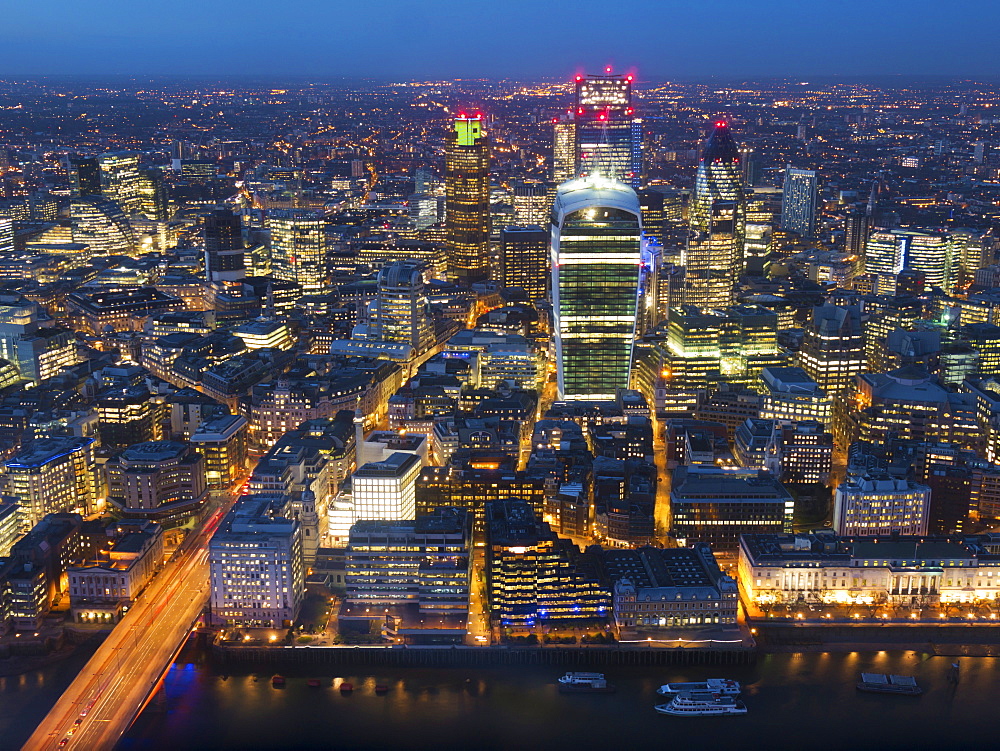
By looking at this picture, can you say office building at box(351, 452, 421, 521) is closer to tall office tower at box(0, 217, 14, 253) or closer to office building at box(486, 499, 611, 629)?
office building at box(486, 499, 611, 629)

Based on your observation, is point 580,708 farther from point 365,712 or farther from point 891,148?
point 891,148

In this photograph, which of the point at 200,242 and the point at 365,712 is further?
the point at 200,242

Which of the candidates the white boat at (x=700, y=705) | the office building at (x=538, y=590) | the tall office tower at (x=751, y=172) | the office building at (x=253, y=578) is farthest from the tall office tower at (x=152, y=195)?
the white boat at (x=700, y=705)

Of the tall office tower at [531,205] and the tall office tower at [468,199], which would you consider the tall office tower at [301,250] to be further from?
the tall office tower at [531,205]

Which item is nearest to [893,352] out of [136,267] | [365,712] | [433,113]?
[365,712]

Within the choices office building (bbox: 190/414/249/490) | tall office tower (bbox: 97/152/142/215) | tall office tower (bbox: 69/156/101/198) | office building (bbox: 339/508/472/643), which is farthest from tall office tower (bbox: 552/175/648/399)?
tall office tower (bbox: 69/156/101/198)

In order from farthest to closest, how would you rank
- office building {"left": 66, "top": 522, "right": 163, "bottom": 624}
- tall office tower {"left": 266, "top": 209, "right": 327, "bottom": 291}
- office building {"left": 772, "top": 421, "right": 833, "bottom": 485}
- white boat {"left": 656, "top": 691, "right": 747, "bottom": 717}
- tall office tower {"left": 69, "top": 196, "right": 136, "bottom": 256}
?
tall office tower {"left": 69, "top": 196, "right": 136, "bottom": 256} → tall office tower {"left": 266, "top": 209, "right": 327, "bottom": 291} → office building {"left": 772, "top": 421, "right": 833, "bottom": 485} → office building {"left": 66, "top": 522, "right": 163, "bottom": 624} → white boat {"left": 656, "top": 691, "right": 747, "bottom": 717}

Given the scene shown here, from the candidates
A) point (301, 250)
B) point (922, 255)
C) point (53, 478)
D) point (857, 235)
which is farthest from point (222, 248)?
point (922, 255)
